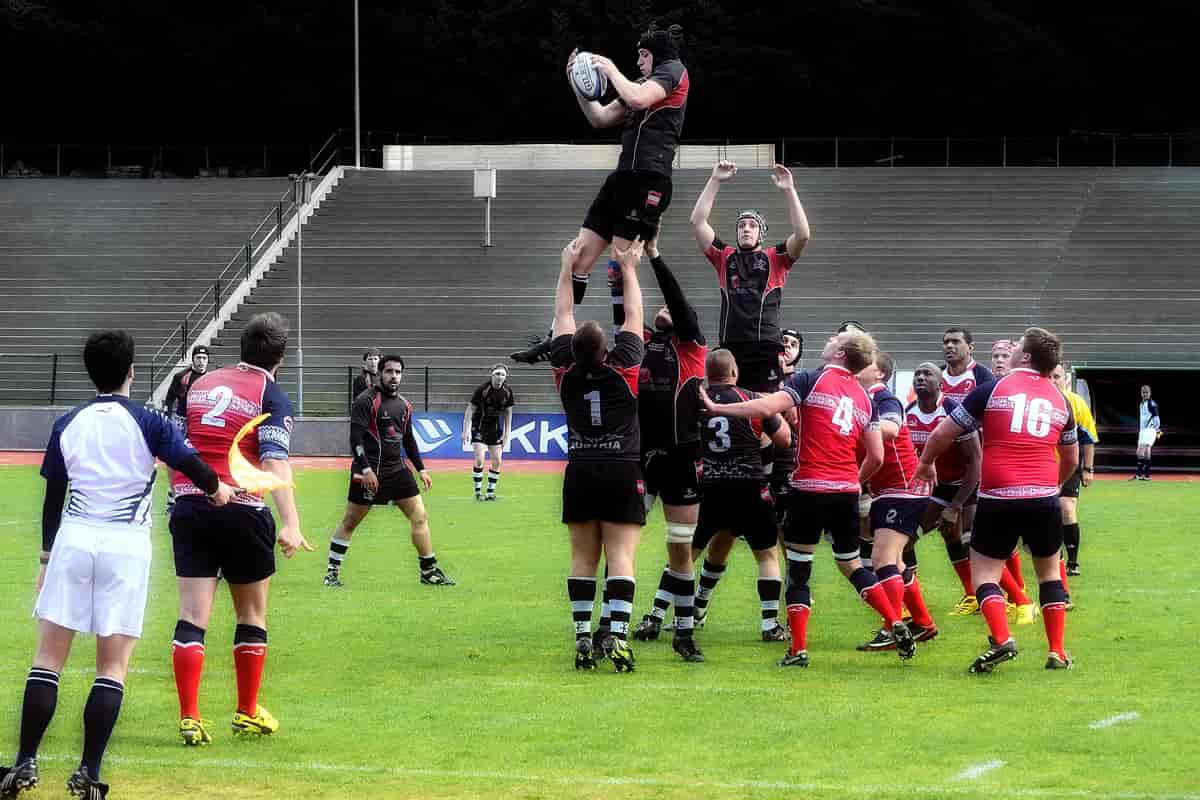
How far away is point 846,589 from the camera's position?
15.3m

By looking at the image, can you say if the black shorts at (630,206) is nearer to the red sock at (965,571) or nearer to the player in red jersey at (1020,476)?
the player in red jersey at (1020,476)

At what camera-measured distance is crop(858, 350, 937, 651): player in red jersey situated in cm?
1149

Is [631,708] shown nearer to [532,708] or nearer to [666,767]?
[532,708]

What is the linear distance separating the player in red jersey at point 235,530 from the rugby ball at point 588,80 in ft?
8.09

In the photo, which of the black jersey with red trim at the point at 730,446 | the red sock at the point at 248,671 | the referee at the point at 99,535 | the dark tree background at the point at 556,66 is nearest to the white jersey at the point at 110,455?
the referee at the point at 99,535

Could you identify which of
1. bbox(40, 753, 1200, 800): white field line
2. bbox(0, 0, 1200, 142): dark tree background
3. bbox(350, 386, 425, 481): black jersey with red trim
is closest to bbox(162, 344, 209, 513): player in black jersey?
bbox(350, 386, 425, 481): black jersey with red trim

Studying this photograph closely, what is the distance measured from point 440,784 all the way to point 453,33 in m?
53.6

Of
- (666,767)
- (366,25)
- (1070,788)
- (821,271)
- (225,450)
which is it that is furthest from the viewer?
(366,25)

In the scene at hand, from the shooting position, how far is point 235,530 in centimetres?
851

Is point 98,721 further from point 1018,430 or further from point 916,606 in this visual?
point 916,606

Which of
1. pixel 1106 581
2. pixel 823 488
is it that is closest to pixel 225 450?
pixel 823 488

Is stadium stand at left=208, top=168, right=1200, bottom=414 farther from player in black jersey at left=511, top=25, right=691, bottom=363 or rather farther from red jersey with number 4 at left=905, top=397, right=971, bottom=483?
player in black jersey at left=511, top=25, right=691, bottom=363

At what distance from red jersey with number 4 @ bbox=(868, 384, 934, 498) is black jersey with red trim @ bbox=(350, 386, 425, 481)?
5.29m

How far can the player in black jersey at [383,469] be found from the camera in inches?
610
